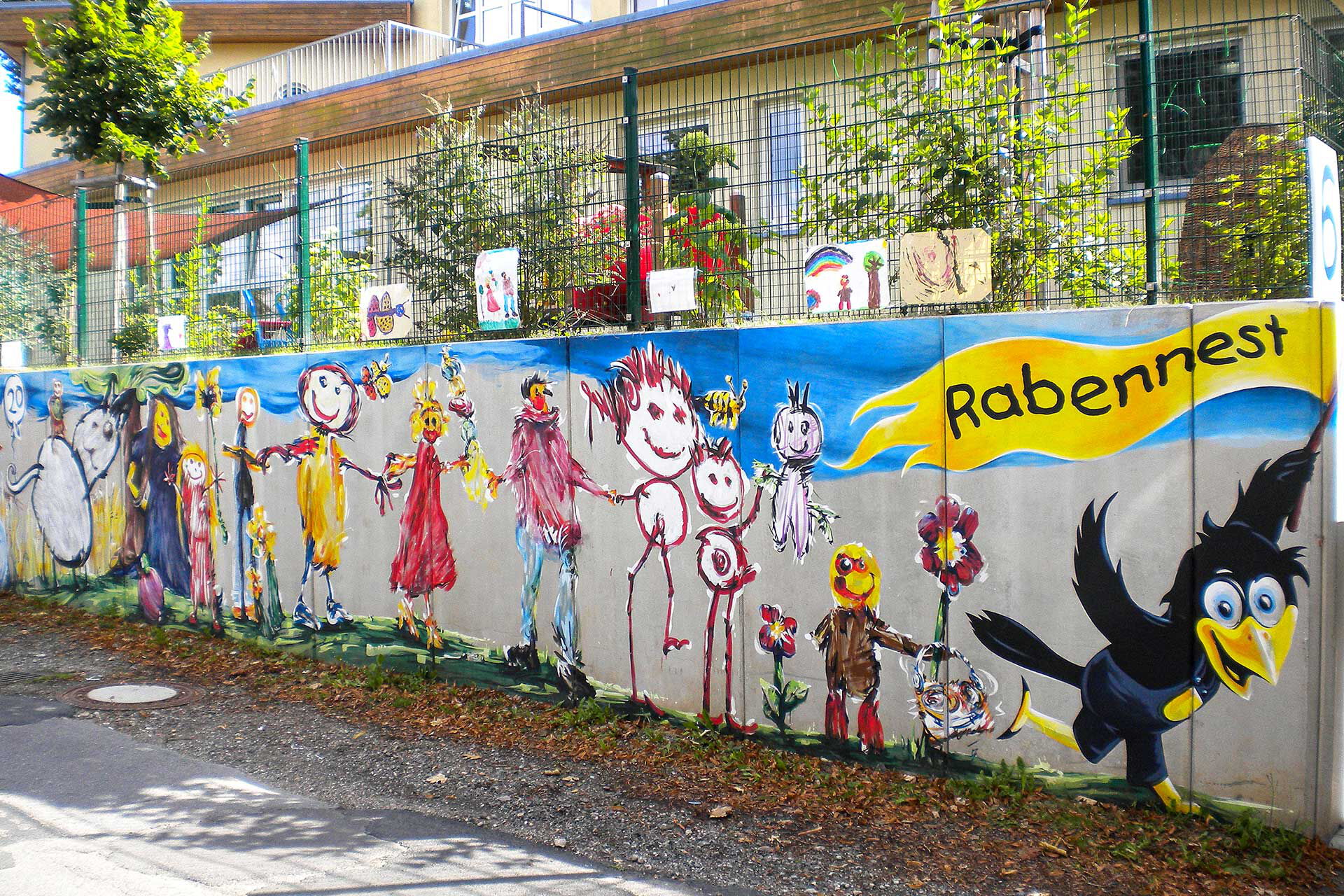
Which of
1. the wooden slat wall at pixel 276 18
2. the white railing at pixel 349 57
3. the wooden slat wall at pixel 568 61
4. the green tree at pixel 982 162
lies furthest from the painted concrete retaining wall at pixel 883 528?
the wooden slat wall at pixel 276 18

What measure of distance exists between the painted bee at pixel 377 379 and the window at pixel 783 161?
3096 mm

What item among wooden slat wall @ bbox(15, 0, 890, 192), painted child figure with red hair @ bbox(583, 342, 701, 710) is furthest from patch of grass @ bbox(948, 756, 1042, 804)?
wooden slat wall @ bbox(15, 0, 890, 192)

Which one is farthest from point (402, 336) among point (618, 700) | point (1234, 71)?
point (1234, 71)

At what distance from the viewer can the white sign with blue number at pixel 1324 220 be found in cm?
464

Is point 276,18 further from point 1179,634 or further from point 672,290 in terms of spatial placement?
point 1179,634

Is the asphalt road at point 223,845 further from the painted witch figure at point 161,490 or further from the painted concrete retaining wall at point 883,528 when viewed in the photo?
the painted witch figure at point 161,490

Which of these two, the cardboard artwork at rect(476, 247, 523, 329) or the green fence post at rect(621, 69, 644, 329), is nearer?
the green fence post at rect(621, 69, 644, 329)

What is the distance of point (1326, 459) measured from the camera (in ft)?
14.4

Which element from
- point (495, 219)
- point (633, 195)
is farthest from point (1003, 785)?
point (495, 219)

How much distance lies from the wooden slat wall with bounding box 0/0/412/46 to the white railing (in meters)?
2.60

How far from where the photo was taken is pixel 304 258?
8.62 meters

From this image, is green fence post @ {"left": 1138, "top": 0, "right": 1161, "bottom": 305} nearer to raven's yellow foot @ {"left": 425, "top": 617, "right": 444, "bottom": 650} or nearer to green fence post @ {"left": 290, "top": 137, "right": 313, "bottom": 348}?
raven's yellow foot @ {"left": 425, "top": 617, "right": 444, "bottom": 650}

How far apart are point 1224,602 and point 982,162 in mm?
2544

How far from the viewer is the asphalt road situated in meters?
4.36
